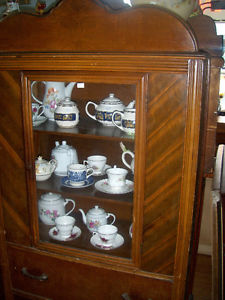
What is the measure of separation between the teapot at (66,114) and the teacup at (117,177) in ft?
0.75

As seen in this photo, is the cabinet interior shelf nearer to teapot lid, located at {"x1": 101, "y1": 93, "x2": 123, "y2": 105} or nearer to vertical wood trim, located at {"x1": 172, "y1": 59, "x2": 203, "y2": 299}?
teapot lid, located at {"x1": 101, "y1": 93, "x2": 123, "y2": 105}

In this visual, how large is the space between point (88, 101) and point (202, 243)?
49.6 inches

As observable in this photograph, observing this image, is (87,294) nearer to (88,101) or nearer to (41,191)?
(41,191)

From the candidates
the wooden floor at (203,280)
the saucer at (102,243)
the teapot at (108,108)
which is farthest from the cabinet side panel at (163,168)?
the wooden floor at (203,280)

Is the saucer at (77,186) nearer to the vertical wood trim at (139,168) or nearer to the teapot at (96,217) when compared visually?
the teapot at (96,217)

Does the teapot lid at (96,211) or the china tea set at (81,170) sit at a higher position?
the china tea set at (81,170)

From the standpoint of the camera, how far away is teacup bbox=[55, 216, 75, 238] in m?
1.18

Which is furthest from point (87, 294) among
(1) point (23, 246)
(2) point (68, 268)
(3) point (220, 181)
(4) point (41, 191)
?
(3) point (220, 181)

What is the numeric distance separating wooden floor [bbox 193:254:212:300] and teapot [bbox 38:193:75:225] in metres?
0.91

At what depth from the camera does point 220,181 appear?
2.87 ft

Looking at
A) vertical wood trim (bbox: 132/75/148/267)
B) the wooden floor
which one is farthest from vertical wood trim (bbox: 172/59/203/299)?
the wooden floor

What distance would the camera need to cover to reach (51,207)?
1.20 meters

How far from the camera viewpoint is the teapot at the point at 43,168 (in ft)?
3.76

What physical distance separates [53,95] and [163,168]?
52cm
